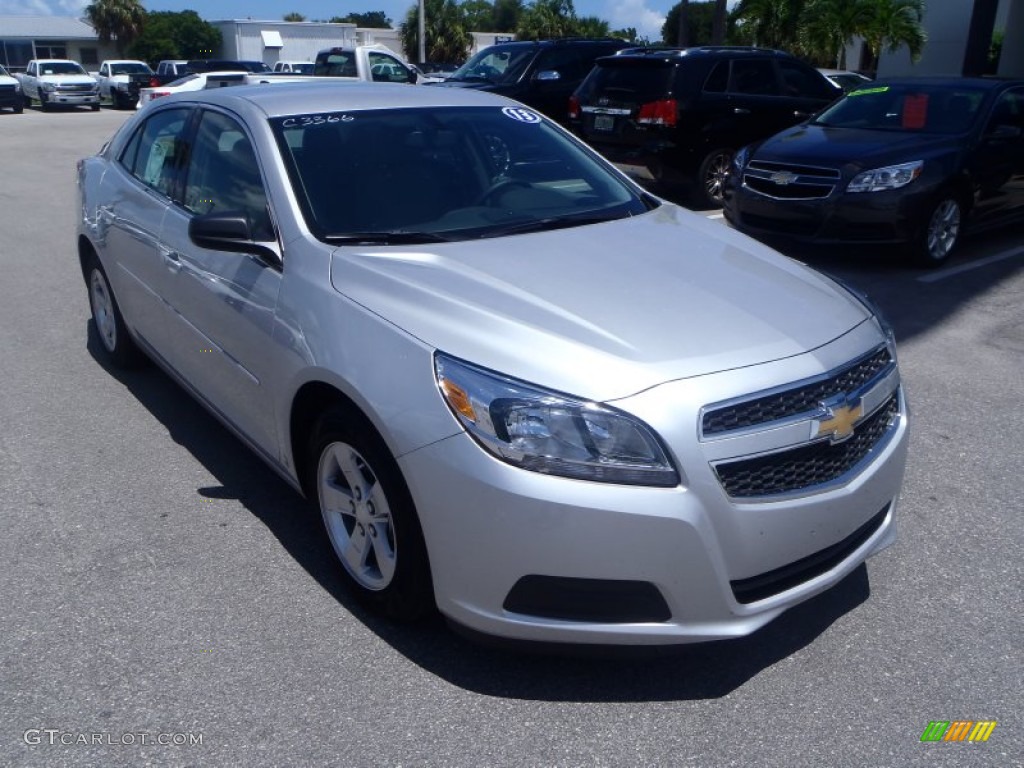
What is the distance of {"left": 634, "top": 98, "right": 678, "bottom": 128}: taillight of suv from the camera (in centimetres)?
1098

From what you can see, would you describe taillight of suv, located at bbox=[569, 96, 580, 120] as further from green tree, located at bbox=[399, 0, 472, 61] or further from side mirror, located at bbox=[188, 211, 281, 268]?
green tree, located at bbox=[399, 0, 472, 61]

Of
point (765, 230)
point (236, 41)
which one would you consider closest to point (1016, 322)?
point (765, 230)

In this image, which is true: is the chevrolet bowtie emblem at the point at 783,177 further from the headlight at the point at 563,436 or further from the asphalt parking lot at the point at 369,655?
the headlight at the point at 563,436

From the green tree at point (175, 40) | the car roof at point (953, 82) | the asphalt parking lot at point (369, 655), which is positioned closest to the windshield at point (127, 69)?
the green tree at point (175, 40)

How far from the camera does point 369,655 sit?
3.25 m

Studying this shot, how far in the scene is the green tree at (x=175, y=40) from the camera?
58875 mm

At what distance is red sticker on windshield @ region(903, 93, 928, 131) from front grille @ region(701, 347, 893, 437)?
22.1ft

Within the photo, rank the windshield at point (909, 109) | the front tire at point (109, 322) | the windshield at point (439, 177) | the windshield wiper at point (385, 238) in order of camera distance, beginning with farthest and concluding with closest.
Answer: the windshield at point (909, 109), the front tire at point (109, 322), the windshield at point (439, 177), the windshield wiper at point (385, 238)

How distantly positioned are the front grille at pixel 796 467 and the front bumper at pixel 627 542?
3 cm

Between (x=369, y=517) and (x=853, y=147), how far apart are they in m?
6.69

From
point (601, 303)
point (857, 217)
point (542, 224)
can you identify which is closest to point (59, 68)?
point (857, 217)

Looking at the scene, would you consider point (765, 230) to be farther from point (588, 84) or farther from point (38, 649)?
point (38, 649)

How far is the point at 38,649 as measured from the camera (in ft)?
10.8

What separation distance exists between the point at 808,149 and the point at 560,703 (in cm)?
682
